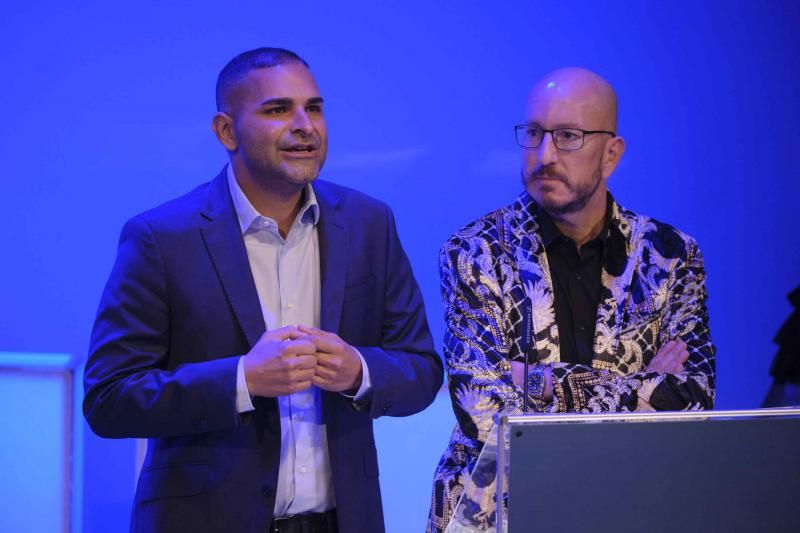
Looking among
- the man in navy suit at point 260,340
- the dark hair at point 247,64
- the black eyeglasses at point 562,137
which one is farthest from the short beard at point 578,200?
the dark hair at point 247,64

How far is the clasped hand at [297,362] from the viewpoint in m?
2.35

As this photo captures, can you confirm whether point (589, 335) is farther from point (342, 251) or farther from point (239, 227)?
point (239, 227)

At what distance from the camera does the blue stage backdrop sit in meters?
3.86

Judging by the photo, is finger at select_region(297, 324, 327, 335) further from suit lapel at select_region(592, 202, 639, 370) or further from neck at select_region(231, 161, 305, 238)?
suit lapel at select_region(592, 202, 639, 370)

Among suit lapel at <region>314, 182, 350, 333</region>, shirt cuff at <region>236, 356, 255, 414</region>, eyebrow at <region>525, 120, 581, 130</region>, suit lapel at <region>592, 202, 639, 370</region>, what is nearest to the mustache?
eyebrow at <region>525, 120, 581, 130</region>

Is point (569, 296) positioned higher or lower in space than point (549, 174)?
lower

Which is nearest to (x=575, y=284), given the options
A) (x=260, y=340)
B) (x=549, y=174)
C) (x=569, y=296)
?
(x=569, y=296)

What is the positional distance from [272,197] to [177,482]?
28.7 inches

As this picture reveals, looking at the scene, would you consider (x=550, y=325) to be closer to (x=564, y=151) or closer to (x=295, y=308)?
(x=564, y=151)

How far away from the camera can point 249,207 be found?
2633 mm

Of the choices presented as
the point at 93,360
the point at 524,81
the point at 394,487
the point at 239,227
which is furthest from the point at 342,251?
the point at 524,81

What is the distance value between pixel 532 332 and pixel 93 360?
1171mm

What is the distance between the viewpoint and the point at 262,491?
8.09ft

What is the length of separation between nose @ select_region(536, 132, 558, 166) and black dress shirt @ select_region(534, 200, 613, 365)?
0.65 ft
